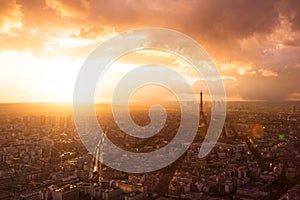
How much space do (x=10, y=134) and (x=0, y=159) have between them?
7006 mm

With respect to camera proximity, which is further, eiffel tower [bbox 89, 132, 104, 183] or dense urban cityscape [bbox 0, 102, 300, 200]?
eiffel tower [bbox 89, 132, 104, 183]

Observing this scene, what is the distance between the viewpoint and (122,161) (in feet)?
38.5

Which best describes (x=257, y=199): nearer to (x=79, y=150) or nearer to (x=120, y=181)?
(x=120, y=181)

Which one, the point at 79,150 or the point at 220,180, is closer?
the point at 220,180

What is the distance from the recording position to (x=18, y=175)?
34.3 ft

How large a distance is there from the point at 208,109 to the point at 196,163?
21.0 metres

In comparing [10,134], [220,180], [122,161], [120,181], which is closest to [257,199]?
[220,180]

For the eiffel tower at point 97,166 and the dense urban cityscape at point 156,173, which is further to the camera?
the eiffel tower at point 97,166

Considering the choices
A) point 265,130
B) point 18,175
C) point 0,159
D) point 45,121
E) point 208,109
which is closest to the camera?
point 18,175

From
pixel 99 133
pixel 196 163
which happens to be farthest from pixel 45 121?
pixel 196 163

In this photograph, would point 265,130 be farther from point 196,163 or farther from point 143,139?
point 196,163

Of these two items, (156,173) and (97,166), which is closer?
(156,173)

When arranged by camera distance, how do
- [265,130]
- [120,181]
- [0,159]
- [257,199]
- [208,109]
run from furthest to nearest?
[208,109]
[265,130]
[0,159]
[120,181]
[257,199]

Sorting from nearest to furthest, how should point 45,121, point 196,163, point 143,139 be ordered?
point 196,163
point 143,139
point 45,121
